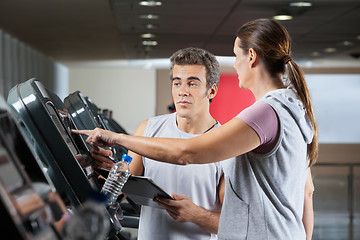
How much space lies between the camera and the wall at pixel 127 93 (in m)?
13.9

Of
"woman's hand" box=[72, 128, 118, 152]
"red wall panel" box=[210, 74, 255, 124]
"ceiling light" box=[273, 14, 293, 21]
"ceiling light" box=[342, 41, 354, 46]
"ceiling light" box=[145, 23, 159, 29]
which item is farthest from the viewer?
"red wall panel" box=[210, 74, 255, 124]

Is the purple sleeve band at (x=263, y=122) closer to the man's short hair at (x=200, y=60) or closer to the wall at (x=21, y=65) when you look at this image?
the man's short hair at (x=200, y=60)

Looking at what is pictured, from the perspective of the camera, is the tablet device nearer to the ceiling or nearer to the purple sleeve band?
the purple sleeve band

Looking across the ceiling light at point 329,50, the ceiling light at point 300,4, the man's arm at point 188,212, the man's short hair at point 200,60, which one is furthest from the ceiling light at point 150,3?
the ceiling light at point 329,50

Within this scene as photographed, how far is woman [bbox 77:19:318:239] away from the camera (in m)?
1.28

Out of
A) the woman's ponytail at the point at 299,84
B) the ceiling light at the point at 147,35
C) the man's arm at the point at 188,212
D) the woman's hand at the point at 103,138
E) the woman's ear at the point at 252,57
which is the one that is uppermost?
the ceiling light at the point at 147,35

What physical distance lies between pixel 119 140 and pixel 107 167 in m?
0.30

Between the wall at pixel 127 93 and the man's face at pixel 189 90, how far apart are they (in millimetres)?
11969

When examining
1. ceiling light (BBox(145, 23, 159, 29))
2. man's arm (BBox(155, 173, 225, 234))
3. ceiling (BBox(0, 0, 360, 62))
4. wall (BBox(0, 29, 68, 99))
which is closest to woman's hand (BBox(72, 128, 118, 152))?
man's arm (BBox(155, 173, 225, 234))

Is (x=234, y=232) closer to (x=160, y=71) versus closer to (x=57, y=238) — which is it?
(x=57, y=238)

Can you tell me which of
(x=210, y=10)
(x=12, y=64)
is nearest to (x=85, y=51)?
(x=12, y=64)

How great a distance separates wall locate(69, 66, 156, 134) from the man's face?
39.3ft

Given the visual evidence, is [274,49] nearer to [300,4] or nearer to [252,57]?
[252,57]

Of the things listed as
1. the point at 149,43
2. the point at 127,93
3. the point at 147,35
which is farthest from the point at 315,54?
the point at 127,93
